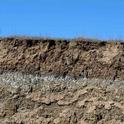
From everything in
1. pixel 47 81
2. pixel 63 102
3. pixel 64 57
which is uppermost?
pixel 64 57

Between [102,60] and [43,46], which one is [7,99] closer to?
[43,46]

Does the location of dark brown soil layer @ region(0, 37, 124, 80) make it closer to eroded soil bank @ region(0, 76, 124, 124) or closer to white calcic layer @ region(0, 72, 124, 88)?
white calcic layer @ region(0, 72, 124, 88)

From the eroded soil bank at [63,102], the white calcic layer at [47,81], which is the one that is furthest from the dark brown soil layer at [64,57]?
the eroded soil bank at [63,102]

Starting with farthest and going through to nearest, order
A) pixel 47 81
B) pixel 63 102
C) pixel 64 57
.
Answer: pixel 64 57 < pixel 47 81 < pixel 63 102

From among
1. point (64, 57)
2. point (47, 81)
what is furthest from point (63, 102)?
A: point (64, 57)

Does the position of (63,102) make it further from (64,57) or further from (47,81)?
(64,57)

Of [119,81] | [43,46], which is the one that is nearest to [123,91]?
[119,81]

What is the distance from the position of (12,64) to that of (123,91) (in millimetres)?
3358

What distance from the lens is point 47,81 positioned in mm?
13680

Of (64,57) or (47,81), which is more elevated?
(64,57)

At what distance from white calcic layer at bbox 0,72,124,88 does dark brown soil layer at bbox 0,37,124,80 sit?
8.3 inches

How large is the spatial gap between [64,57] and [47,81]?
3.02ft

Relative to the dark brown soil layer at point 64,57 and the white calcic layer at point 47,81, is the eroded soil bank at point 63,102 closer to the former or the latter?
the white calcic layer at point 47,81

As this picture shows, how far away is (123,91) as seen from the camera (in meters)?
13.1
